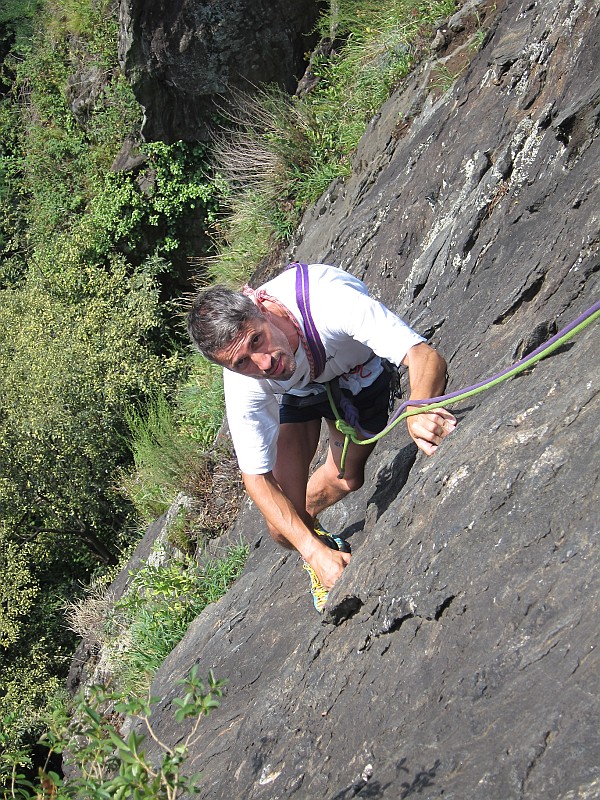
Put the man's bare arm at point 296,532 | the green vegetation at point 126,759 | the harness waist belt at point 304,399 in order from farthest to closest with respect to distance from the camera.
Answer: the harness waist belt at point 304,399 < the man's bare arm at point 296,532 < the green vegetation at point 126,759

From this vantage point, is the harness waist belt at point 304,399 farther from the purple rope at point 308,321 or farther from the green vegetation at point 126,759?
the green vegetation at point 126,759

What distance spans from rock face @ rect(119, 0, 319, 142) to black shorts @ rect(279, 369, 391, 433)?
33.9 feet

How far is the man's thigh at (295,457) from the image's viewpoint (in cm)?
410

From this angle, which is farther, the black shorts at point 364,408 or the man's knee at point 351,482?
the man's knee at point 351,482

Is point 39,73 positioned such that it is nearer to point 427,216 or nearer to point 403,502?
point 427,216

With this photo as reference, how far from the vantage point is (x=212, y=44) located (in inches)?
511

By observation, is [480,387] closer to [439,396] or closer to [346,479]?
[439,396]

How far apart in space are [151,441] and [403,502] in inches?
350

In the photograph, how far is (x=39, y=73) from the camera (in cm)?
1819

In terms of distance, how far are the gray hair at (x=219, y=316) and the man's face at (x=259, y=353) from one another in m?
0.03

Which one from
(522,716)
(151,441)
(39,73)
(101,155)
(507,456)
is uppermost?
(39,73)

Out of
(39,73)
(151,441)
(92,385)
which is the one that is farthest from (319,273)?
(39,73)

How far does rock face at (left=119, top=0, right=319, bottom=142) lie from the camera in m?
12.7

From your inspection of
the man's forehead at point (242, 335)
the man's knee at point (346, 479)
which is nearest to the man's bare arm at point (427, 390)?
the man's forehead at point (242, 335)
